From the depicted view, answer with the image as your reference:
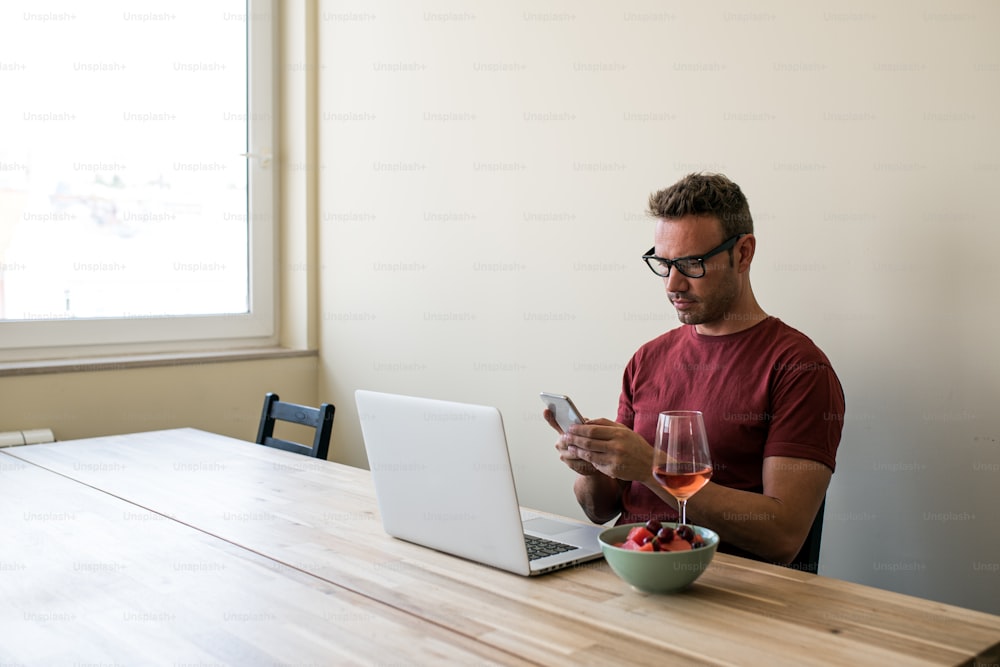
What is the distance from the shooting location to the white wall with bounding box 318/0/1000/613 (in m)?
2.02

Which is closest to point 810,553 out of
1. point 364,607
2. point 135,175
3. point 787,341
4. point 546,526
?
point 787,341

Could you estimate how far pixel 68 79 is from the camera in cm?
324

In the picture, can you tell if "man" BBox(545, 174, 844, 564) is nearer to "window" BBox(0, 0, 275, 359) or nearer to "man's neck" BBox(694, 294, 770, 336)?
"man's neck" BBox(694, 294, 770, 336)

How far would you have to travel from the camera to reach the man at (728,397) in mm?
1649

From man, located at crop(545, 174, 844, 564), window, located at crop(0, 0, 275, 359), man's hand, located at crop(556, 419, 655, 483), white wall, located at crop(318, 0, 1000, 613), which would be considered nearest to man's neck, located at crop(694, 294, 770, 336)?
man, located at crop(545, 174, 844, 564)

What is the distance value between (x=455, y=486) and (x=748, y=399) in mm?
695

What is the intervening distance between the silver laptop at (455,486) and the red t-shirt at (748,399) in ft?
1.14

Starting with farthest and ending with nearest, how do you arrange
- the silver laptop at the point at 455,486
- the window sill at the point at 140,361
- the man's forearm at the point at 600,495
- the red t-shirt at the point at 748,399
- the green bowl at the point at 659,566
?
the window sill at the point at 140,361 → the man's forearm at the point at 600,495 → the red t-shirt at the point at 748,399 → the silver laptop at the point at 455,486 → the green bowl at the point at 659,566

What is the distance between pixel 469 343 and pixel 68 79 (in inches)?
66.4

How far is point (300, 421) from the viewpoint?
2.59 metres

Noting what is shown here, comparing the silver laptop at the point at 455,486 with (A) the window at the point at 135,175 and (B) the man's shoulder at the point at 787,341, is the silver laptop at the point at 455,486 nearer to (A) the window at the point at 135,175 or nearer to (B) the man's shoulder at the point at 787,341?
(B) the man's shoulder at the point at 787,341

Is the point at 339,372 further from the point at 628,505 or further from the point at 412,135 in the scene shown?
the point at 628,505

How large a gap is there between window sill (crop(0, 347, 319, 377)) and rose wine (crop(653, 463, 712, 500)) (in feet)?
7.68

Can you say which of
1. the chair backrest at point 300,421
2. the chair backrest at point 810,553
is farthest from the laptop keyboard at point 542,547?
the chair backrest at point 300,421
